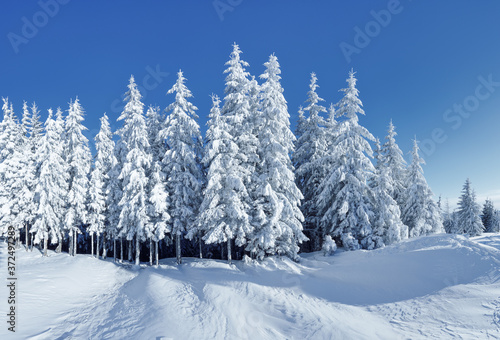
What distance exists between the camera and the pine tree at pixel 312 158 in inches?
1010

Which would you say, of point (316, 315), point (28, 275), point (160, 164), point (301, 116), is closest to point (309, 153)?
point (301, 116)

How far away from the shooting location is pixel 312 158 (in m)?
25.8

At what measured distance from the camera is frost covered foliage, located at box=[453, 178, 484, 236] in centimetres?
4047

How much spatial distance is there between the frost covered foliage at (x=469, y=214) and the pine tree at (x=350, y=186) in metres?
31.4

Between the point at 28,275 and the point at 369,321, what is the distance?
22.2 meters

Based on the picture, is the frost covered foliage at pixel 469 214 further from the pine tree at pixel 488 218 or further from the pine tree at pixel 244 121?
the pine tree at pixel 244 121

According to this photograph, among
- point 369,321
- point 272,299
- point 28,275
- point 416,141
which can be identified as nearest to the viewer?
point 369,321

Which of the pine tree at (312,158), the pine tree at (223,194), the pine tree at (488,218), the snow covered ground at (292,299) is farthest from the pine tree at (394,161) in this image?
the pine tree at (488,218)

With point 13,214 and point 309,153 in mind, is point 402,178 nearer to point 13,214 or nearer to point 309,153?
point 309,153

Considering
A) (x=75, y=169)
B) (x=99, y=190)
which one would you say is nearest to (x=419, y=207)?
(x=99, y=190)

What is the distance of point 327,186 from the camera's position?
72.7 feet

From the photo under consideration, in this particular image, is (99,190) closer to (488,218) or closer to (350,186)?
(350,186)

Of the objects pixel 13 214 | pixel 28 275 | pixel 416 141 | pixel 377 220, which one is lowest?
pixel 28 275

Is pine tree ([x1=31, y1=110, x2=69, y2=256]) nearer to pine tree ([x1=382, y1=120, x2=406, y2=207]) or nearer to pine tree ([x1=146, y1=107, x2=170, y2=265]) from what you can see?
pine tree ([x1=146, y1=107, x2=170, y2=265])
